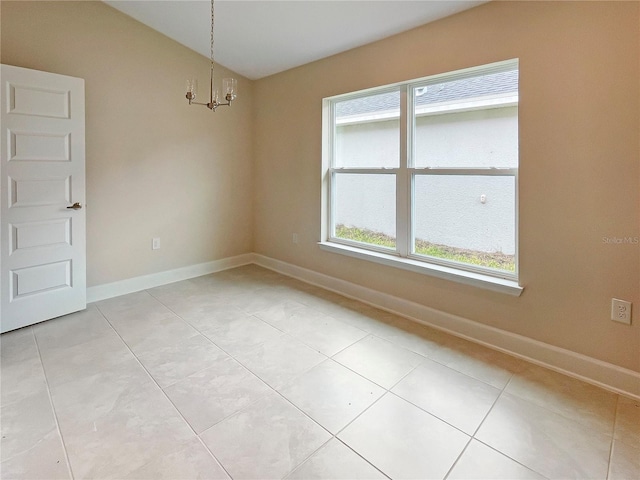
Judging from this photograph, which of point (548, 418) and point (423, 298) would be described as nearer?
point (548, 418)

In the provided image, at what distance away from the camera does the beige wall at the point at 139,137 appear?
2984 mm

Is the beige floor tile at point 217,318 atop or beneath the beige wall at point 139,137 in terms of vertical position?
beneath

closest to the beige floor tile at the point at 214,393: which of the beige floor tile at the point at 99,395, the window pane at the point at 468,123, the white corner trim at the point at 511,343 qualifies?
the beige floor tile at the point at 99,395

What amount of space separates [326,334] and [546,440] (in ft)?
4.86

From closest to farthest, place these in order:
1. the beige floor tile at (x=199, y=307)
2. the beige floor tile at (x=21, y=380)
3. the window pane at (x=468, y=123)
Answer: the beige floor tile at (x=21, y=380) → the window pane at (x=468, y=123) → the beige floor tile at (x=199, y=307)

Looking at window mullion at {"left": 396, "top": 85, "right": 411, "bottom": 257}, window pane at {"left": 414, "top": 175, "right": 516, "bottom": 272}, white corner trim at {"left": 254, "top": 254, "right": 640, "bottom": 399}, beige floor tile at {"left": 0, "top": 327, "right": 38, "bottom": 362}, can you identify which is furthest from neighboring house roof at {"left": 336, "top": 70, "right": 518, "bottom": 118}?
beige floor tile at {"left": 0, "top": 327, "right": 38, "bottom": 362}

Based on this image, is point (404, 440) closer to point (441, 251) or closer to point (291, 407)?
point (291, 407)

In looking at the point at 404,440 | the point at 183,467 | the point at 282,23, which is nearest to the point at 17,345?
the point at 183,467

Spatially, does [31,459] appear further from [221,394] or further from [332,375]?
[332,375]

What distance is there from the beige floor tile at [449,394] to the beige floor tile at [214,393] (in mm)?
840

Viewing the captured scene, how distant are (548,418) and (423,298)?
→ 1.26m

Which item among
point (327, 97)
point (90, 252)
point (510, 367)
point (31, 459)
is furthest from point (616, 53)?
point (90, 252)

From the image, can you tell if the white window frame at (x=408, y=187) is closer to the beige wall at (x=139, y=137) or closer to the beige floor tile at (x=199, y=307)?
the beige floor tile at (x=199, y=307)

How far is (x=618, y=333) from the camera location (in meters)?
2.00
